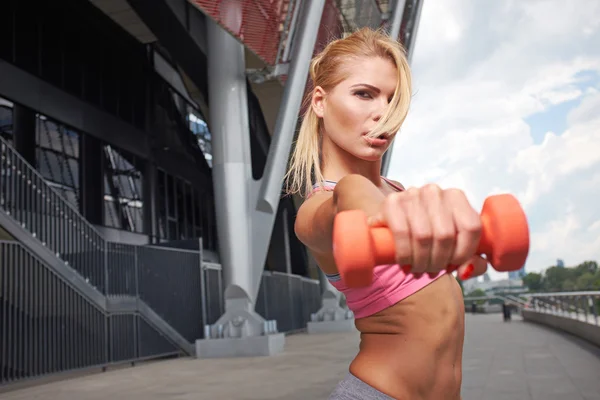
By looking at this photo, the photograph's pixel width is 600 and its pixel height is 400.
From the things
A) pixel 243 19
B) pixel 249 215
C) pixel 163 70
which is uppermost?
pixel 163 70

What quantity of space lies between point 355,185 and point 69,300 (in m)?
10.8

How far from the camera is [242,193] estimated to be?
520 inches

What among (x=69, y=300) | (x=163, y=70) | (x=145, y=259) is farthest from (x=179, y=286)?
(x=163, y=70)

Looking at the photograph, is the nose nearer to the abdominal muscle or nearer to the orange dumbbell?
the abdominal muscle

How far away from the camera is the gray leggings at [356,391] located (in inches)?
53.1

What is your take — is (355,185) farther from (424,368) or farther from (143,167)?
(143,167)

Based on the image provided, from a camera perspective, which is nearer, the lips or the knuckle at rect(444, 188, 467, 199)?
the knuckle at rect(444, 188, 467, 199)

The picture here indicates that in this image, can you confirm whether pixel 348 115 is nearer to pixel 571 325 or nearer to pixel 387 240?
pixel 387 240

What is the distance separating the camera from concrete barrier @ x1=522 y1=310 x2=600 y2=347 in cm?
1214

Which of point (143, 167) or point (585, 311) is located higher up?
point (143, 167)

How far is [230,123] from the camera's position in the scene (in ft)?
43.9

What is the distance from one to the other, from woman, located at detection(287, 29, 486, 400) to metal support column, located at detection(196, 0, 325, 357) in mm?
11487

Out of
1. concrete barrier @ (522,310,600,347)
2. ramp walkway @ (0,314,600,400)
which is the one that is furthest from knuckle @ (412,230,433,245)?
concrete barrier @ (522,310,600,347)

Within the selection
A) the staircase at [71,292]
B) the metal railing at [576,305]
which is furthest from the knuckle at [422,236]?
the metal railing at [576,305]
